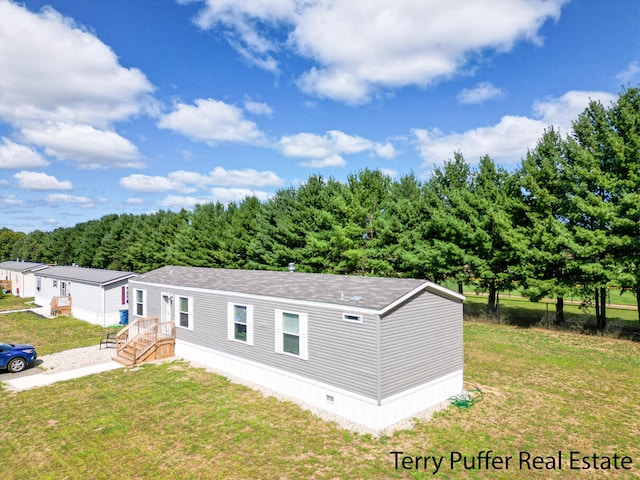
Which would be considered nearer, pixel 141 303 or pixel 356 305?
pixel 356 305

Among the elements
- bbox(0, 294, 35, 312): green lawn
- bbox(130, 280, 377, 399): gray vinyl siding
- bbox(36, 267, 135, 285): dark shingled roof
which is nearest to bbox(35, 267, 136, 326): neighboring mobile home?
bbox(36, 267, 135, 285): dark shingled roof

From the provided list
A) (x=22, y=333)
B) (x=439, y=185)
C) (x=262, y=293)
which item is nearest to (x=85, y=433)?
(x=262, y=293)

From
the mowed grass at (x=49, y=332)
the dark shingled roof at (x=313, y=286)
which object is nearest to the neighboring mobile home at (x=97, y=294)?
the mowed grass at (x=49, y=332)

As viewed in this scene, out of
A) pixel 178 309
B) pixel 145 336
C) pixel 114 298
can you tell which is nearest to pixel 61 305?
pixel 114 298

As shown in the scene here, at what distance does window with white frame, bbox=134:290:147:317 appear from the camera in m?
20.0

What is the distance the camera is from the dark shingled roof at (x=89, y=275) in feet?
83.6

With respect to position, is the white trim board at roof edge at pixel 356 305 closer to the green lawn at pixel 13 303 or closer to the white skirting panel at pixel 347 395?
the white skirting panel at pixel 347 395

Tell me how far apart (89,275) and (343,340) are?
82.8 feet

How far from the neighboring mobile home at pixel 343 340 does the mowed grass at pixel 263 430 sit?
0.75 meters

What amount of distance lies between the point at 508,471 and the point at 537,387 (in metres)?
6.19

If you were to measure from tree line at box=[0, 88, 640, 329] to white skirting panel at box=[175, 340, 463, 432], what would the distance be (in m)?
13.3

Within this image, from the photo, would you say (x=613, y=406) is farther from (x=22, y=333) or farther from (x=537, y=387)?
(x=22, y=333)

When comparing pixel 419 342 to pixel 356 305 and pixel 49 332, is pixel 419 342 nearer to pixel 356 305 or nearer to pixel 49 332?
pixel 356 305

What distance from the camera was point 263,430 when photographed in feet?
32.7
